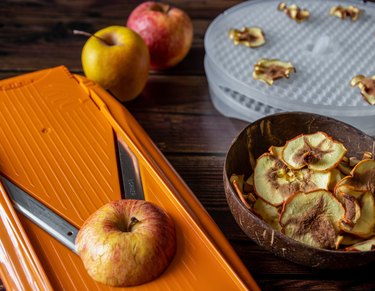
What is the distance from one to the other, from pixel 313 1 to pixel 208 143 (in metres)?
0.35

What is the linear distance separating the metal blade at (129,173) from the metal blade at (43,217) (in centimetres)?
7

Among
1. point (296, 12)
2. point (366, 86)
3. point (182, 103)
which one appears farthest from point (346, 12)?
point (182, 103)

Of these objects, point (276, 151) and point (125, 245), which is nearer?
point (125, 245)

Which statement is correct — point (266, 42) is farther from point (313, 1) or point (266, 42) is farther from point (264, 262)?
point (264, 262)

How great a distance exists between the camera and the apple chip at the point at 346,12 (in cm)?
85

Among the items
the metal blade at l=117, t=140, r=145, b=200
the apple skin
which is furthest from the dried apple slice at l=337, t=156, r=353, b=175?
the apple skin

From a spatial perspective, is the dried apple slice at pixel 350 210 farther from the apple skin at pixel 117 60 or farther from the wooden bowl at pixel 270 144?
the apple skin at pixel 117 60

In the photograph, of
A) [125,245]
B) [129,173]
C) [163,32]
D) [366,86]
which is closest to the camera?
[125,245]

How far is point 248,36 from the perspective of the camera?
793 mm

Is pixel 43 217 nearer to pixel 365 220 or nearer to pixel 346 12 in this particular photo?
pixel 365 220

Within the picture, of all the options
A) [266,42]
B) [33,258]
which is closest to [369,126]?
[266,42]

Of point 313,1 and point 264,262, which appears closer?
point 264,262

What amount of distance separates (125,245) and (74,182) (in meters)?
0.12

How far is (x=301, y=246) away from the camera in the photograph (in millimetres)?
481
